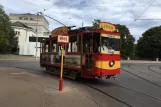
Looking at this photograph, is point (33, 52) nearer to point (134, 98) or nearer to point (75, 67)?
A: point (75, 67)

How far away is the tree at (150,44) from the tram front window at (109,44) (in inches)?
3395

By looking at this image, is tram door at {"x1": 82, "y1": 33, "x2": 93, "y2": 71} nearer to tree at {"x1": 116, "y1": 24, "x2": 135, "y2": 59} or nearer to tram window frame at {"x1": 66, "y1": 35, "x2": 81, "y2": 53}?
tram window frame at {"x1": 66, "y1": 35, "x2": 81, "y2": 53}

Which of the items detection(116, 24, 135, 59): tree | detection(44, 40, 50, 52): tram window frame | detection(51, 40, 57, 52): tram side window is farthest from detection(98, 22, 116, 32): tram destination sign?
detection(116, 24, 135, 59): tree

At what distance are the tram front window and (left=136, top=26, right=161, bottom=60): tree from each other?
86231mm

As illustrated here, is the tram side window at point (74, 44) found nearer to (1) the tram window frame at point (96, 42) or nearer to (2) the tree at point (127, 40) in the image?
(1) the tram window frame at point (96, 42)

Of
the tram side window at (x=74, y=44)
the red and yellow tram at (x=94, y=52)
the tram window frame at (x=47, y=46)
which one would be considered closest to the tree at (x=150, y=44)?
the tram window frame at (x=47, y=46)

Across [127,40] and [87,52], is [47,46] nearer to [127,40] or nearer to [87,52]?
[87,52]

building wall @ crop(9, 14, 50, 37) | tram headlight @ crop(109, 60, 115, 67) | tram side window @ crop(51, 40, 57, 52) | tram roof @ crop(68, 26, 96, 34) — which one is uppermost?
building wall @ crop(9, 14, 50, 37)

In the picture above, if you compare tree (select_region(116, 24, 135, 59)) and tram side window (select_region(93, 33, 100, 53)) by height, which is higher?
tree (select_region(116, 24, 135, 59))

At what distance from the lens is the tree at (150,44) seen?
101750mm

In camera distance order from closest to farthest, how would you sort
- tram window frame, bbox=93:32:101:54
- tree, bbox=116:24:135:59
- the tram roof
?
tram window frame, bbox=93:32:101:54, the tram roof, tree, bbox=116:24:135:59

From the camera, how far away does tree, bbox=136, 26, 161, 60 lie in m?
102

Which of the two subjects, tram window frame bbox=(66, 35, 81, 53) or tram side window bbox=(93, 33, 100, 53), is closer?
tram side window bbox=(93, 33, 100, 53)

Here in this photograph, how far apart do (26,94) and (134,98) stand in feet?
15.5
